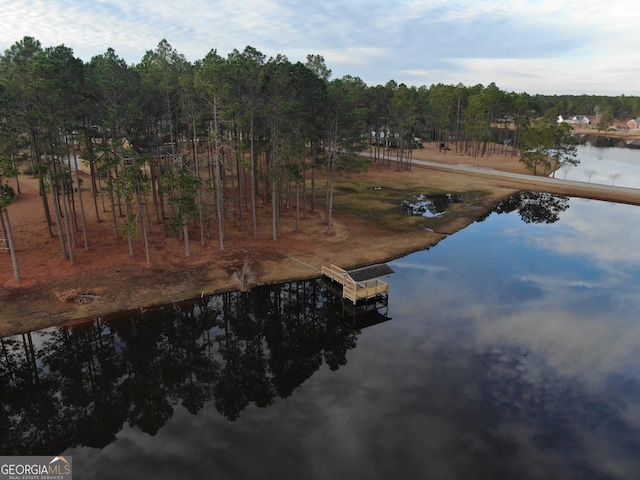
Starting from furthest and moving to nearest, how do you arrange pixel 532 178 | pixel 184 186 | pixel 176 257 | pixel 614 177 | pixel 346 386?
pixel 532 178 → pixel 614 177 → pixel 176 257 → pixel 184 186 → pixel 346 386

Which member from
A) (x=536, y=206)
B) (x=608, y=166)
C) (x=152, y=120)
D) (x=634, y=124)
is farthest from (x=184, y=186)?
(x=634, y=124)

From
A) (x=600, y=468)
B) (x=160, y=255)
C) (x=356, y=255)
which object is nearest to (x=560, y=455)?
(x=600, y=468)

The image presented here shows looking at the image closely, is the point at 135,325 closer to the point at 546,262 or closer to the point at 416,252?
the point at 416,252

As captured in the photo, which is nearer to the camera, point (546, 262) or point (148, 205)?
point (546, 262)

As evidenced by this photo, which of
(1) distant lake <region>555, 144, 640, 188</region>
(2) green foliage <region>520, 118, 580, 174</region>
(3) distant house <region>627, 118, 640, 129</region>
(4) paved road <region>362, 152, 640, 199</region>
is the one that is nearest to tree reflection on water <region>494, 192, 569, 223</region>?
(4) paved road <region>362, 152, 640, 199</region>

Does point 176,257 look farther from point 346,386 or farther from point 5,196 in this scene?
point 346,386

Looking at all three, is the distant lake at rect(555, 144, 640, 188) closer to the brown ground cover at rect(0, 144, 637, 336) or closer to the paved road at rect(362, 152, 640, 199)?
the paved road at rect(362, 152, 640, 199)
